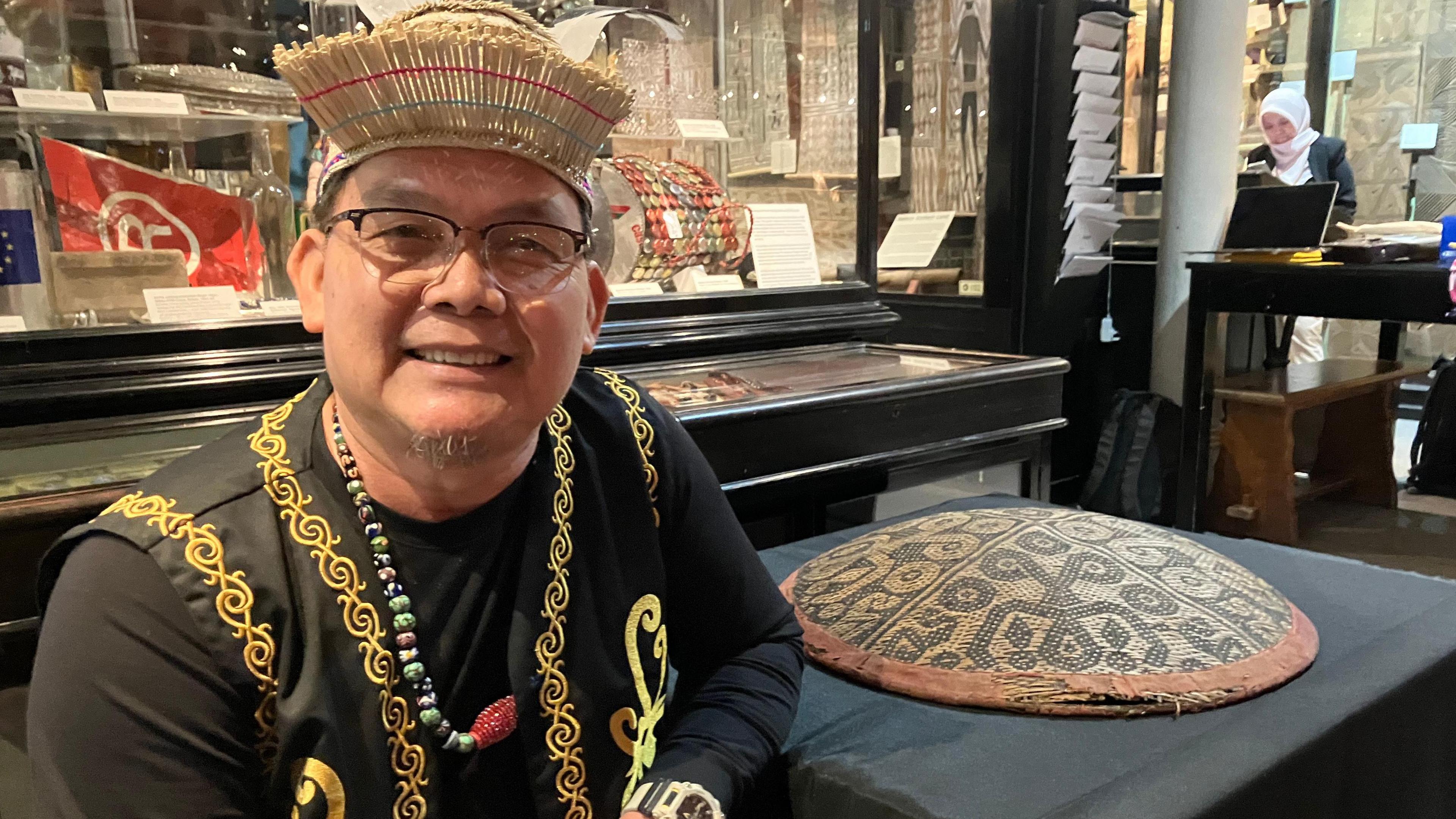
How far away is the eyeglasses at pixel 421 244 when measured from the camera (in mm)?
807

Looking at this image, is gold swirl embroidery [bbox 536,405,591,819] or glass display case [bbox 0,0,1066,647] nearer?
gold swirl embroidery [bbox 536,405,591,819]

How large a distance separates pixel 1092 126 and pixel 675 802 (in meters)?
3.49

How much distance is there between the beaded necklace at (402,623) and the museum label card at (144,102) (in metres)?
1.05

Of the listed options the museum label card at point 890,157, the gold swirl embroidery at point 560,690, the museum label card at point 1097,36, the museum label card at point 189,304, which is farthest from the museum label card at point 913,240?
the gold swirl embroidery at point 560,690

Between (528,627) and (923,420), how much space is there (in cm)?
132

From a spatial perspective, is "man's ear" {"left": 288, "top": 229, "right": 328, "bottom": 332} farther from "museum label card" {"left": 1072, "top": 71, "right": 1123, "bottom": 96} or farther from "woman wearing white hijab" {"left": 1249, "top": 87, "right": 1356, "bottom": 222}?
"woman wearing white hijab" {"left": 1249, "top": 87, "right": 1356, "bottom": 222}

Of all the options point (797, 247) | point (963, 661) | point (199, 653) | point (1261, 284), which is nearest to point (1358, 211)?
point (1261, 284)

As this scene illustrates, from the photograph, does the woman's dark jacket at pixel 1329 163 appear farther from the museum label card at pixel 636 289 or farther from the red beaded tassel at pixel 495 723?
the red beaded tassel at pixel 495 723

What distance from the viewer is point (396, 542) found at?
873 millimetres

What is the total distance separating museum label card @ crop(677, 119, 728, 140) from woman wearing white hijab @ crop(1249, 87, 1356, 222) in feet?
11.5

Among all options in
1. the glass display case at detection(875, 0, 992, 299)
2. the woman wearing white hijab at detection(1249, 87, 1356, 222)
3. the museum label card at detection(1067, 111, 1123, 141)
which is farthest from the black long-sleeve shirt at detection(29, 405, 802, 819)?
the woman wearing white hijab at detection(1249, 87, 1356, 222)

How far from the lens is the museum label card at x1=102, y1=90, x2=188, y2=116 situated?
1.57 metres

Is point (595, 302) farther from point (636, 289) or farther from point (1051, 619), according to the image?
point (636, 289)

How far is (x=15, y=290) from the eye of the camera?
151 centimetres
